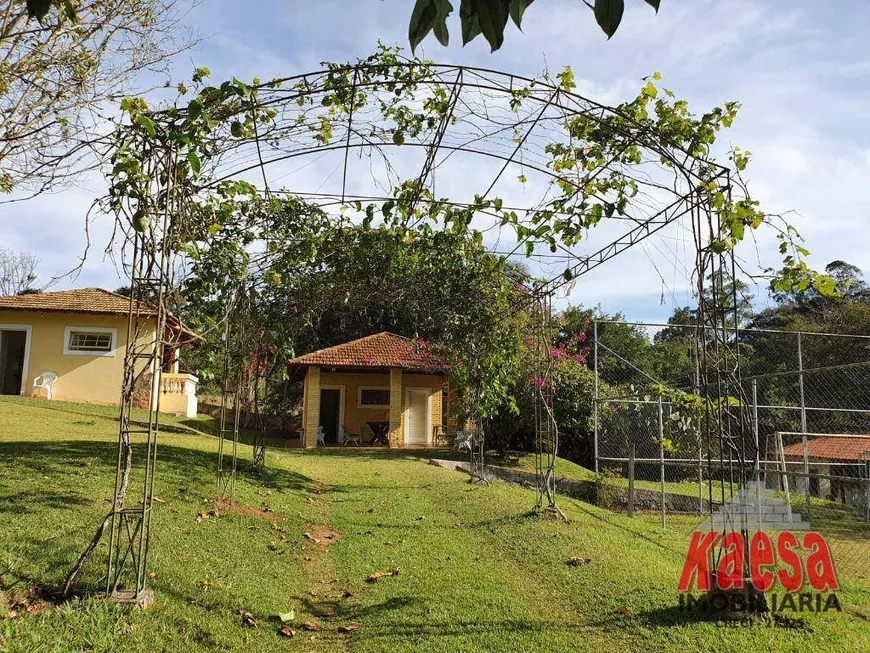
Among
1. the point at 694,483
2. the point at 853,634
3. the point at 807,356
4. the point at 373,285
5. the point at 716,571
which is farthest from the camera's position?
the point at 807,356

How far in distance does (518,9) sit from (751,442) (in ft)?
15.6

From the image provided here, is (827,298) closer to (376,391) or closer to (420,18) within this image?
(376,391)

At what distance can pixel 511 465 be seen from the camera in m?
16.7

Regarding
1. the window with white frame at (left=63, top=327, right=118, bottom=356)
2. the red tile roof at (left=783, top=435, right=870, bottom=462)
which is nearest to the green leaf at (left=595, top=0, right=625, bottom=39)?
the red tile roof at (left=783, top=435, right=870, bottom=462)

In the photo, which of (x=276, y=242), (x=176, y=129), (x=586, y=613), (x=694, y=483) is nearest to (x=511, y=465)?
(x=694, y=483)

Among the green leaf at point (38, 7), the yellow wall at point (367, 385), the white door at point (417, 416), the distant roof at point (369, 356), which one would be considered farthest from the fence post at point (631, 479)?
the white door at point (417, 416)

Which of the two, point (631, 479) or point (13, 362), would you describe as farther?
point (13, 362)

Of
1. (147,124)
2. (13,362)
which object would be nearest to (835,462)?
(147,124)

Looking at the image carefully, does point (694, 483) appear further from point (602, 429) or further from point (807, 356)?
point (807, 356)

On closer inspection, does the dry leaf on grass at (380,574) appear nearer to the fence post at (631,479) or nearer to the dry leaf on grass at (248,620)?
the dry leaf on grass at (248,620)

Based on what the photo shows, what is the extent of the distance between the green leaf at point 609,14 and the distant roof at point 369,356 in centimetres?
1854

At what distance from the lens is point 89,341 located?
2002cm

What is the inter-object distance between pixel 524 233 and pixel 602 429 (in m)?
11.9

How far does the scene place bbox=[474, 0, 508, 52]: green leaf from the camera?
1364mm
